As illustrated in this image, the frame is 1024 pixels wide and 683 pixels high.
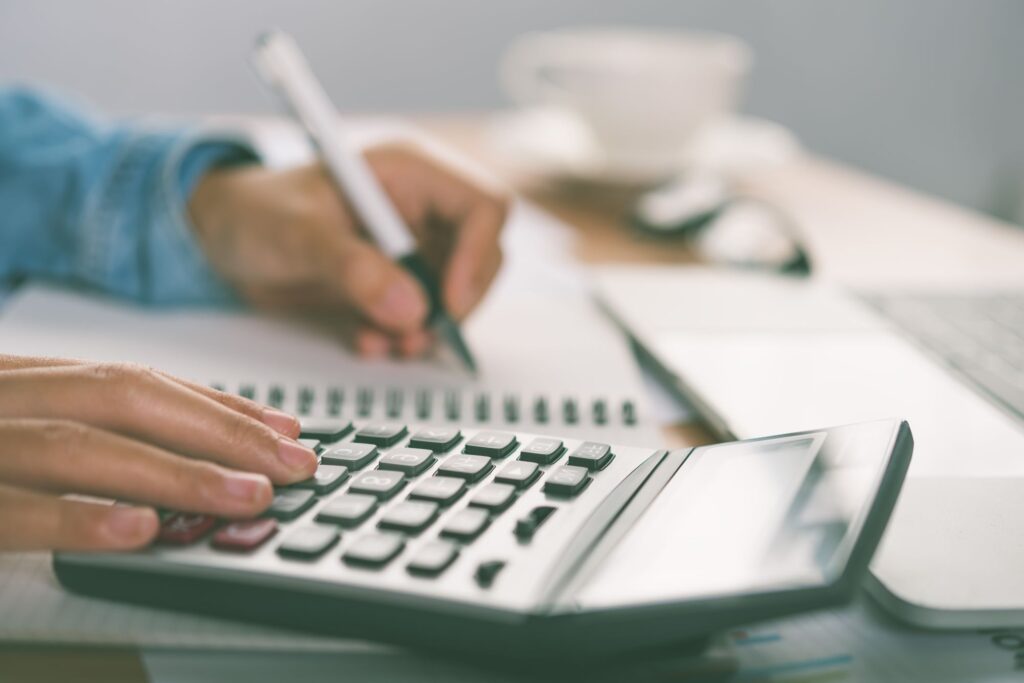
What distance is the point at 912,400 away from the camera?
450mm

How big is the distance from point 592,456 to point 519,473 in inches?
1.1

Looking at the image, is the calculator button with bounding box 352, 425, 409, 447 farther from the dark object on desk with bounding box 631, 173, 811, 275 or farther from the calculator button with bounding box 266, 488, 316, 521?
the dark object on desk with bounding box 631, 173, 811, 275

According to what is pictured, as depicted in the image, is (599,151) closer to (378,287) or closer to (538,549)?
(378,287)

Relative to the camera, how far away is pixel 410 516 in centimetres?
28

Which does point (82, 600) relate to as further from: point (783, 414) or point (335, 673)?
point (783, 414)

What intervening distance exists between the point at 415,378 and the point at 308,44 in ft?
4.65

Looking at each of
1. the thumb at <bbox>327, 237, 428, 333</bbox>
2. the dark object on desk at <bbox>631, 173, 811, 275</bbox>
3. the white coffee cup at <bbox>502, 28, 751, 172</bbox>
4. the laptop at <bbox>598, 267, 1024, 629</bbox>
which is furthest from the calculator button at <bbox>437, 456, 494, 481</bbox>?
the white coffee cup at <bbox>502, 28, 751, 172</bbox>

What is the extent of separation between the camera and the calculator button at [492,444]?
0.33m

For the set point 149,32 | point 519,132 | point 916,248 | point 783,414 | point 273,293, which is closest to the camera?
point 783,414

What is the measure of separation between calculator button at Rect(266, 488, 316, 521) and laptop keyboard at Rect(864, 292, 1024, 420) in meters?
0.31

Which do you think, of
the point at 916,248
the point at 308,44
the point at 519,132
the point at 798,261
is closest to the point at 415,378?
the point at 798,261

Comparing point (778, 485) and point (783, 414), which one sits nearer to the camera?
point (778, 485)

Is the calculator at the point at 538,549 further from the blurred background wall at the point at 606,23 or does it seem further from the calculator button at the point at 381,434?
the blurred background wall at the point at 606,23

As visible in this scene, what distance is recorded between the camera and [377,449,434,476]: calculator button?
0.31 m
